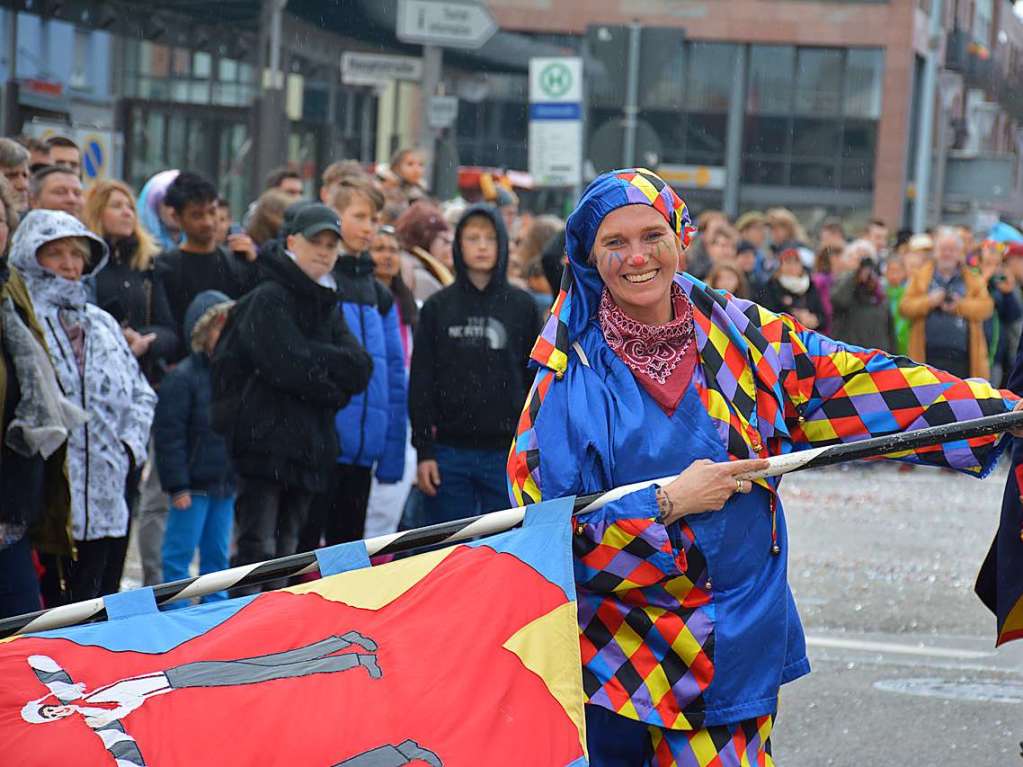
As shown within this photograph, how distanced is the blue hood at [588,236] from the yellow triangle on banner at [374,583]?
21.9 inches

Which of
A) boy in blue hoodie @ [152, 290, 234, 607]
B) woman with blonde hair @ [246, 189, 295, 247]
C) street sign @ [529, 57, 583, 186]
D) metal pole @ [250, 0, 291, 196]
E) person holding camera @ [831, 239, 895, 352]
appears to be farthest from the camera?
metal pole @ [250, 0, 291, 196]

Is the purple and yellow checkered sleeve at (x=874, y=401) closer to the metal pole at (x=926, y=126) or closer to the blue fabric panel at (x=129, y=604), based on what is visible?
the blue fabric panel at (x=129, y=604)

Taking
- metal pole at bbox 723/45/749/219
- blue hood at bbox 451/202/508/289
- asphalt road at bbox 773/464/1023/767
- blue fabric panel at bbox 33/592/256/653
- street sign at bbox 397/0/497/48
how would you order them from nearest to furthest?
blue fabric panel at bbox 33/592/256/653 < asphalt road at bbox 773/464/1023/767 < blue hood at bbox 451/202/508/289 < street sign at bbox 397/0/497/48 < metal pole at bbox 723/45/749/219

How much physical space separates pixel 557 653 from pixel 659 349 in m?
0.76

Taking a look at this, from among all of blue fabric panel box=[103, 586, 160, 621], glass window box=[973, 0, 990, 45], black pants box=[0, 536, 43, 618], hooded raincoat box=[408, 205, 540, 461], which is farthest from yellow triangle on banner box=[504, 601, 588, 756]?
glass window box=[973, 0, 990, 45]

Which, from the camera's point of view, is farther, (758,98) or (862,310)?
(758,98)

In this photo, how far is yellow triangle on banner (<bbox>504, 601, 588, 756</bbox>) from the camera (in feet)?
12.7

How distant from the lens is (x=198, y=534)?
26.8 ft

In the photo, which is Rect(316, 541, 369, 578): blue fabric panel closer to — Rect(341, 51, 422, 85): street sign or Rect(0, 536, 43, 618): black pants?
Rect(0, 536, 43, 618): black pants

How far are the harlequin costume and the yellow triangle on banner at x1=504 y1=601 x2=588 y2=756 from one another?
160mm

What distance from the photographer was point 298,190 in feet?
37.8

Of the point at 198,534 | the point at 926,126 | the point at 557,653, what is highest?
the point at 926,126

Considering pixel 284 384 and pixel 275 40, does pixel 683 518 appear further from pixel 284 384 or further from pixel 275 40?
pixel 275 40

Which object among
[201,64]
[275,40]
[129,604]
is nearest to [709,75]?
[201,64]
